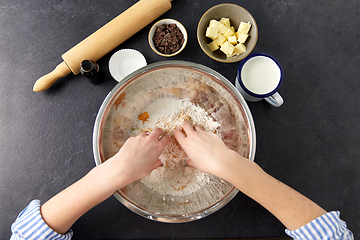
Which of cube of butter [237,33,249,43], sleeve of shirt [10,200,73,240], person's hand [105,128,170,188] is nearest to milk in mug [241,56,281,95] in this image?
cube of butter [237,33,249,43]

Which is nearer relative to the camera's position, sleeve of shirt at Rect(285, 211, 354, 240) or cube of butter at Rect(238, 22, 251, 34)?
sleeve of shirt at Rect(285, 211, 354, 240)

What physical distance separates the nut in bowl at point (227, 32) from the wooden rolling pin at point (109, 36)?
204mm

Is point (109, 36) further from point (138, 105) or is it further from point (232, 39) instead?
point (232, 39)

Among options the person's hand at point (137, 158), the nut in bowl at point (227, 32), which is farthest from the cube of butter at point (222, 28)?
the person's hand at point (137, 158)

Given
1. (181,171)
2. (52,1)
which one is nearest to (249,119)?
(181,171)

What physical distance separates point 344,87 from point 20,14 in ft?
5.21

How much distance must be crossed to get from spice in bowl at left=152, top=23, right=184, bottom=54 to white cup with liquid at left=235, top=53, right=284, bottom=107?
0.30 meters

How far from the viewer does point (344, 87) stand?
108 cm

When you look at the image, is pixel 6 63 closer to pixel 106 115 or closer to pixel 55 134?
pixel 55 134

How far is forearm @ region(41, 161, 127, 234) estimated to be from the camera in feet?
2.58

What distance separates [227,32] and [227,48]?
0.25ft

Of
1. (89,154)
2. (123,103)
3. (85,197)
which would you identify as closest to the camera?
(85,197)

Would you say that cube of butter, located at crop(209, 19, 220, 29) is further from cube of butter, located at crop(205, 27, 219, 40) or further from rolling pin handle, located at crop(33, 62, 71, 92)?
rolling pin handle, located at crop(33, 62, 71, 92)

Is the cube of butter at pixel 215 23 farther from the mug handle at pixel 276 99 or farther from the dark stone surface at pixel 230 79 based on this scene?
the mug handle at pixel 276 99
